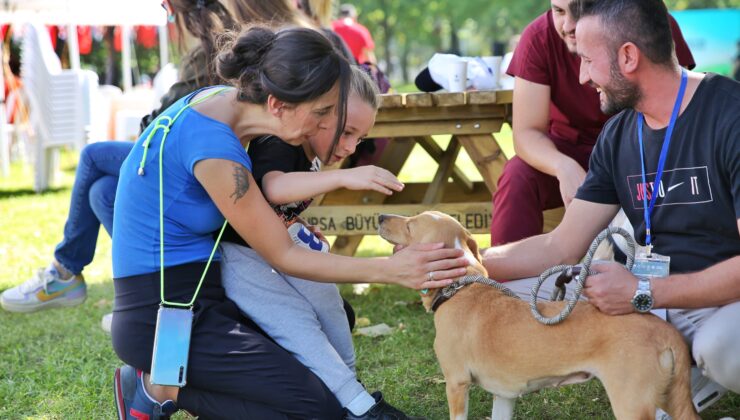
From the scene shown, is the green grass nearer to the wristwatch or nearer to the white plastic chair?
the wristwatch

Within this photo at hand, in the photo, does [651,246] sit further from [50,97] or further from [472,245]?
[50,97]

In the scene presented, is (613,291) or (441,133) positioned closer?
(613,291)

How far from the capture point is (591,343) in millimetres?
2684

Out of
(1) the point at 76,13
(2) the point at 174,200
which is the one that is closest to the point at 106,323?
(2) the point at 174,200

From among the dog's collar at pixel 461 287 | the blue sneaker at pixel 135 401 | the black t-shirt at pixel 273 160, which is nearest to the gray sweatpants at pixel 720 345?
the dog's collar at pixel 461 287

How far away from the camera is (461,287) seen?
3.01m

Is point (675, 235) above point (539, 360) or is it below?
above

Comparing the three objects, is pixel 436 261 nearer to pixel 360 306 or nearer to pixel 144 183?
pixel 144 183

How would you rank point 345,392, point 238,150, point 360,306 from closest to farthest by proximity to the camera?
point 238,150
point 345,392
point 360,306

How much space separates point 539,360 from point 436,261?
496mm

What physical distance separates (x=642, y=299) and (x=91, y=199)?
3273mm

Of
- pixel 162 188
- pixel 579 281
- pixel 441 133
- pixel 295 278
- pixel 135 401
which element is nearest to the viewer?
pixel 579 281

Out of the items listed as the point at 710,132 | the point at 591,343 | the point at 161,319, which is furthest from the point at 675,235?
the point at 161,319

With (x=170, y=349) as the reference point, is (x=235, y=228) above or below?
above
